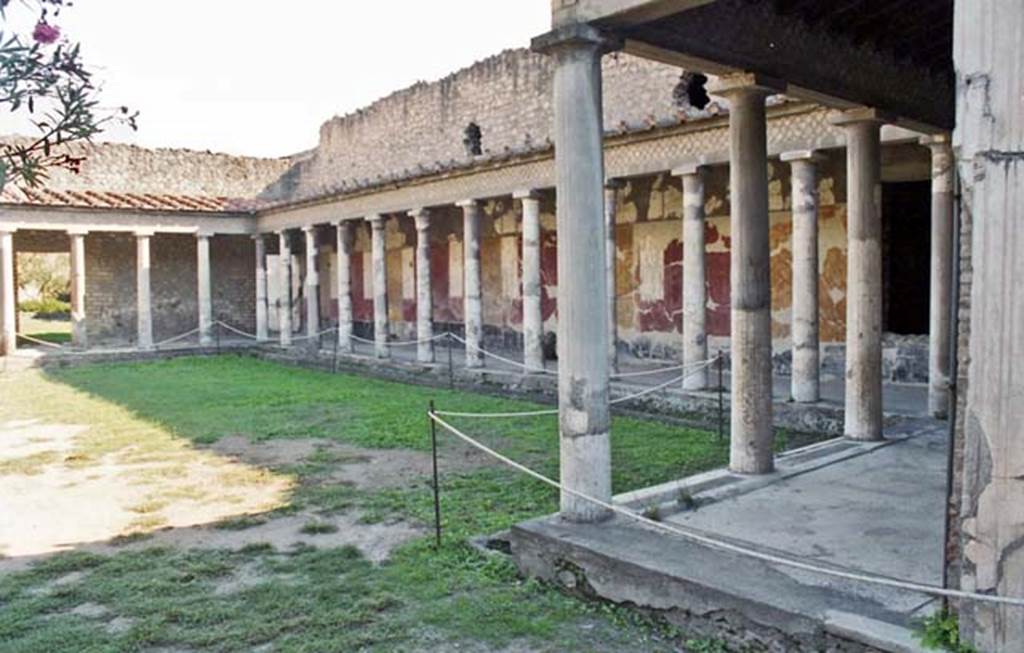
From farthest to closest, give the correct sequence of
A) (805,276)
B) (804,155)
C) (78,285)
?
1. (78,285)
2. (805,276)
3. (804,155)

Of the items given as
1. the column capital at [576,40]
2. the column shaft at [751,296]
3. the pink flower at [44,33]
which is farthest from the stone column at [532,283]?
the pink flower at [44,33]

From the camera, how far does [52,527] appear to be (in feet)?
22.8

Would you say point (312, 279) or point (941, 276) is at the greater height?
point (312, 279)

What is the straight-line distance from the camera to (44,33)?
2.72 metres

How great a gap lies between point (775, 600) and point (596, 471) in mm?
1577

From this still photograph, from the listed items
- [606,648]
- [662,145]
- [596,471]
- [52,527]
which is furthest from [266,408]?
[606,648]

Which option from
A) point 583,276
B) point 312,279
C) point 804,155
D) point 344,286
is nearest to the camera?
point 583,276

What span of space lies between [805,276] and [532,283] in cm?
507

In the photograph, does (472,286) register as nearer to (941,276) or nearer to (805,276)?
(805,276)

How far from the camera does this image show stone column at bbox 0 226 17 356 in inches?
772

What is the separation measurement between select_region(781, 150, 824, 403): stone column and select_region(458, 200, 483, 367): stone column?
6536mm

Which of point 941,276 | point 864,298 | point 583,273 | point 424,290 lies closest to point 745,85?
point 583,273

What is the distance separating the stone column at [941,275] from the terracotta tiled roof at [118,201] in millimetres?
17758

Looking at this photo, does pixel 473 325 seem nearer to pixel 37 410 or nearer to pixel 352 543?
pixel 37 410
